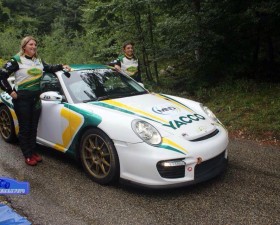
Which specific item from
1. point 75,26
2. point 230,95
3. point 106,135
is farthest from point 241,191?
point 75,26

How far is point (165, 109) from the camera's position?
473cm

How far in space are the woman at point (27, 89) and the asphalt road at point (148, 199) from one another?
1.26 ft

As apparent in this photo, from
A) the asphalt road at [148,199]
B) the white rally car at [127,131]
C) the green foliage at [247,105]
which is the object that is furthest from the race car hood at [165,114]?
the green foliage at [247,105]

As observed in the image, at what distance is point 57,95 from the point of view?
493 centimetres

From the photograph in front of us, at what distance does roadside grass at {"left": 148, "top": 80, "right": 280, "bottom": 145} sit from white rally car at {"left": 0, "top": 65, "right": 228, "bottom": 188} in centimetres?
193

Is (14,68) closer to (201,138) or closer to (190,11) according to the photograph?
(201,138)

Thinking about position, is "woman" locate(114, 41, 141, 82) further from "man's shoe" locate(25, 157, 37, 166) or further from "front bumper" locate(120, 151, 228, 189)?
"front bumper" locate(120, 151, 228, 189)

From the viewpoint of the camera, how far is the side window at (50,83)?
5.22m

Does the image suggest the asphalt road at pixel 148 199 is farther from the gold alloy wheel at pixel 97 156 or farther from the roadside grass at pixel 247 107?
the roadside grass at pixel 247 107

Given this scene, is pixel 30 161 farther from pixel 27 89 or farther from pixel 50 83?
pixel 50 83

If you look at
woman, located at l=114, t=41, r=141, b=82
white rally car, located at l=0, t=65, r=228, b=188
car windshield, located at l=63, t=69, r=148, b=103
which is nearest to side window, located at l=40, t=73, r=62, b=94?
white rally car, located at l=0, t=65, r=228, b=188

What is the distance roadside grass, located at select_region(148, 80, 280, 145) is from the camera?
6668mm

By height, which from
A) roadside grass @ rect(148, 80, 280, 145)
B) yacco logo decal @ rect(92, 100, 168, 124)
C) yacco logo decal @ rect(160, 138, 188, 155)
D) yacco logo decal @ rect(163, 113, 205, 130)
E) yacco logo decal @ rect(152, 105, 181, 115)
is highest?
yacco logo decal @ rect(92, 100, 168, 124)

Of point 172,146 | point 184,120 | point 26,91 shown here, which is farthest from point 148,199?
point 26,91
